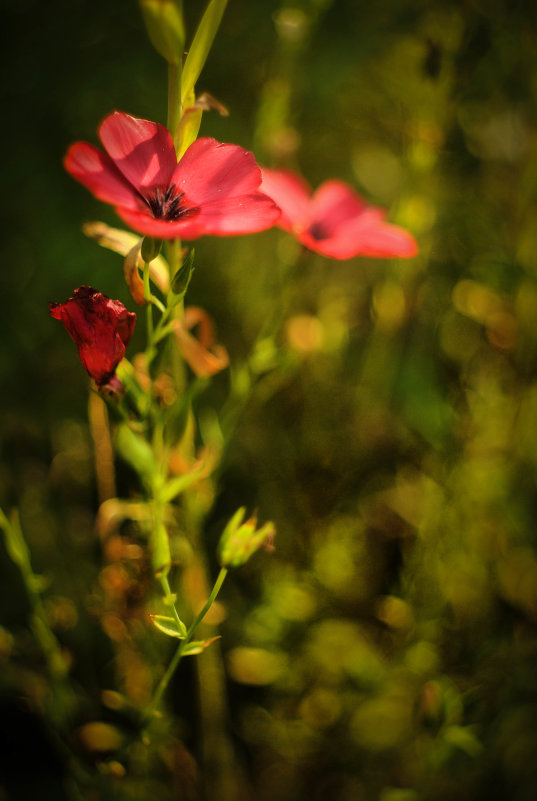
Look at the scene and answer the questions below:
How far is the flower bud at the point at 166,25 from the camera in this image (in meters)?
0.30

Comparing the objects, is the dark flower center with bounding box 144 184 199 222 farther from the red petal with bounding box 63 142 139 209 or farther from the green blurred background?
the green blurred background

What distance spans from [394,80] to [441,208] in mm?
175

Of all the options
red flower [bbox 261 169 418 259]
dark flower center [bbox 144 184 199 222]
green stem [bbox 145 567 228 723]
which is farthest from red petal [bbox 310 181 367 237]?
green stem [bbox 145 567 228 723]

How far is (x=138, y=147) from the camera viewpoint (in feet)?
1.09

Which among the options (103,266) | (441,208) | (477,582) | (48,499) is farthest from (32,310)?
(477,582)

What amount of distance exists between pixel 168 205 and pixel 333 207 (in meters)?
0.27

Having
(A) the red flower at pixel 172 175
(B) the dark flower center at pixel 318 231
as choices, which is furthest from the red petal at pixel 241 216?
(B) the dark flower center at pixel 318 231

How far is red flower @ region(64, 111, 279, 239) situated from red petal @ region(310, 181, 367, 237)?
0.82ft

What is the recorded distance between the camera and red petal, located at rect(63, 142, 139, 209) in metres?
0.30

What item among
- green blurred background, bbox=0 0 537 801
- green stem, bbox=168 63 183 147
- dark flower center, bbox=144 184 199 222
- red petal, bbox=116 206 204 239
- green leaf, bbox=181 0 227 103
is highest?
green leaf, bbox=181 0 227 103

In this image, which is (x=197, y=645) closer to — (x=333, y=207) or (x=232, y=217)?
(x=232, y=217)

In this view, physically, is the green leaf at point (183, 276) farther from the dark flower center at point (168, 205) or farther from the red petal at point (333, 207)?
the red petal at point (333, 207)

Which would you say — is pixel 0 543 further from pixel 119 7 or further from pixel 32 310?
pixel 119 7

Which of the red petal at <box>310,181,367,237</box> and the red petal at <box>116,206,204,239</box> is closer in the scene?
the red petal at <box>116,206,204,239</box>
